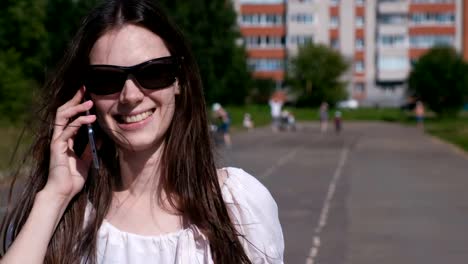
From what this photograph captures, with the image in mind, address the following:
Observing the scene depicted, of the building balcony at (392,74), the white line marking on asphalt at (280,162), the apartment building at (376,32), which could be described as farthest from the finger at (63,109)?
the building balcony at (392,74)

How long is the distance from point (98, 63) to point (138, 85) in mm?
132

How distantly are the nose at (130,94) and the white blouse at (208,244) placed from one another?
1.15 feet

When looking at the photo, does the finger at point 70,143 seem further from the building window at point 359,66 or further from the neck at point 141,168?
the building window at point 359,66

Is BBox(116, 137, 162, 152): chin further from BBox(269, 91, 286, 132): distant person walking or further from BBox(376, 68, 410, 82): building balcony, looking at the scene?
BBox(376, 68, 410, 82): building balcony

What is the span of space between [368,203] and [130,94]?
12.6m

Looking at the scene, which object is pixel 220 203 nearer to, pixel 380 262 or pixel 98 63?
pixel 98 63

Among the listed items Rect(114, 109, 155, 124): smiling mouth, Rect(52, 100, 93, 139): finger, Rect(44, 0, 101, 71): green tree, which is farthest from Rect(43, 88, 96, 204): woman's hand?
Rect(44, 0, 101, 71): green tree

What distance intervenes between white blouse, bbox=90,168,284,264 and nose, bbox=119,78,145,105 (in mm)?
350

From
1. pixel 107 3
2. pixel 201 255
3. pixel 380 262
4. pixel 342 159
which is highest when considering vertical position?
pixel 107 3

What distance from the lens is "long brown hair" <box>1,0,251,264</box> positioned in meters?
2.45

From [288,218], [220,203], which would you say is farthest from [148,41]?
[288,218]

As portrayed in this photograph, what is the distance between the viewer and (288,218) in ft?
42.0

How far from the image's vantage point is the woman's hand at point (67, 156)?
7.93 ft

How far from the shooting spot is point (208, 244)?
2.43 m
